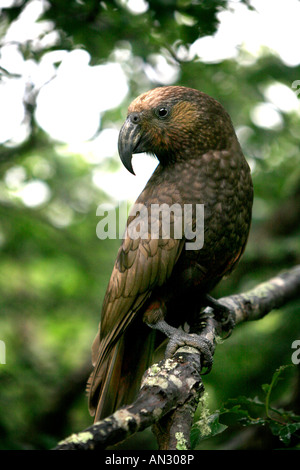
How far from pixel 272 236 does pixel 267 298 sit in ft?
7.01

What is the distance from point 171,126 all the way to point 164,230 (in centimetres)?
75

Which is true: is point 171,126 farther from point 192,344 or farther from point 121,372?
point 121,372

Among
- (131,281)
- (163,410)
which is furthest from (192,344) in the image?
(163,410)

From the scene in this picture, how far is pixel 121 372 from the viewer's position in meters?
3.47

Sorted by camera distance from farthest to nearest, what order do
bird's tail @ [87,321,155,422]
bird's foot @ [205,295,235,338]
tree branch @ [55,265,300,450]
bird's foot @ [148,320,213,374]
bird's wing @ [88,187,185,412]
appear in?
bird's foot @ [205,295,235,338], bird's tail @ [87,321,155,422], bird's wing @ [88,187,185,412], bird's foot @ [148,320,213,374], tree branch @ [55,265,300,450]

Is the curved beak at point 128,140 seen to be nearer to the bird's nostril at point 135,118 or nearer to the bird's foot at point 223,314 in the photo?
the bird's nostril at point 135,118

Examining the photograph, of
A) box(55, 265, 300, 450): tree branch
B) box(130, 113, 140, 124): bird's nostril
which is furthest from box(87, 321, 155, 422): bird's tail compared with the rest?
box(130, 113, 140, 124): bird's nostril

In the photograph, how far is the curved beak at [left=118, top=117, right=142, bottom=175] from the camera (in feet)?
10.7

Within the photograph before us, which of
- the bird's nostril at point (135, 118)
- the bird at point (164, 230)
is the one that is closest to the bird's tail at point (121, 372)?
the bird at point (164, 230)

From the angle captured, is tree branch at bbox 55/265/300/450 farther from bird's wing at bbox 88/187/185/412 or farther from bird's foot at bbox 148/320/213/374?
bird's wing at bbox 88/187/185/412

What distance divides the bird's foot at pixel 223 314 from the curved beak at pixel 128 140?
1.21 meters

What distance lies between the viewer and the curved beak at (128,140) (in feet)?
10.7

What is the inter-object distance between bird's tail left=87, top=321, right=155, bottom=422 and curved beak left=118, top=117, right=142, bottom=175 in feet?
3.87

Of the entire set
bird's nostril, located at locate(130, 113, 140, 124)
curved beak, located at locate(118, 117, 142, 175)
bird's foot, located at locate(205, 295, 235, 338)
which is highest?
bird's nostril, located at locate(130, 113, 140, 124)
